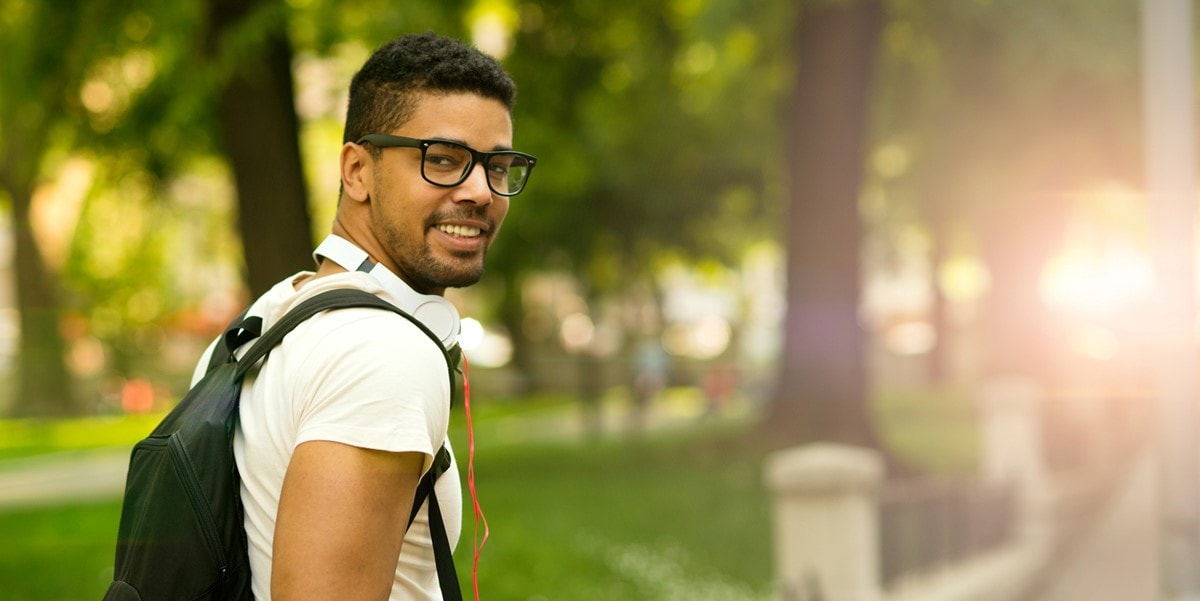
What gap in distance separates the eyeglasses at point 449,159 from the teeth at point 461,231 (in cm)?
6

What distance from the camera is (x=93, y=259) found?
33.9 metres

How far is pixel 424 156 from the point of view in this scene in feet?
7.00

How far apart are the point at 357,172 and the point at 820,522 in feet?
17.4

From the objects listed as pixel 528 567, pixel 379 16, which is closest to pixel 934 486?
pixel 528 567

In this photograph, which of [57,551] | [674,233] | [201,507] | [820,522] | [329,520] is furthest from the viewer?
[674,233]

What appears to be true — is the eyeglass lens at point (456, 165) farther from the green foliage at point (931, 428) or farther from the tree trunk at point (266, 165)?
the green foliage at point (931, 428)

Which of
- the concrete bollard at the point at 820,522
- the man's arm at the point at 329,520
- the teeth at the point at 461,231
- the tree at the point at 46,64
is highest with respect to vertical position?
the tree at the point at 46,64

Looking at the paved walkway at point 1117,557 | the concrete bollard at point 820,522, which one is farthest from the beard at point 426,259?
the paved walkway at point 1117,557

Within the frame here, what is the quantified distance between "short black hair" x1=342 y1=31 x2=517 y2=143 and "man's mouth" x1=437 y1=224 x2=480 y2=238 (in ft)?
0.53

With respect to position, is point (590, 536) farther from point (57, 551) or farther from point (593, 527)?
point (57, 551)

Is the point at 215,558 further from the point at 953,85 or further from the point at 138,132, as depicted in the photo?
the point at 953,85

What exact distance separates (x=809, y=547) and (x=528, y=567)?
3610 mm

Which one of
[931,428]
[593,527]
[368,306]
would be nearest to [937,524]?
[593,527]

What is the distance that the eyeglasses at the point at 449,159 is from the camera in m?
2.12
